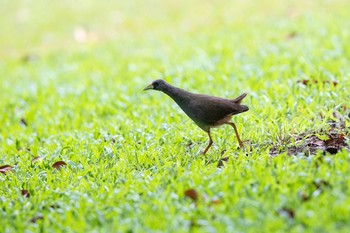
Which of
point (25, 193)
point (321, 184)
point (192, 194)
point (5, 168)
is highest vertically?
point (321, 184)

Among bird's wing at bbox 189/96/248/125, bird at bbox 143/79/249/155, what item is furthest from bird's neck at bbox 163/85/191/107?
bird's wing at bbox 189/96/248/125

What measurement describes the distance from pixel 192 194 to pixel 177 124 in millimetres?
2455

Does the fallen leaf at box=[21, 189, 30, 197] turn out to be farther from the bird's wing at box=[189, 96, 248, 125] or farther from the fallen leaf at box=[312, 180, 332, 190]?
the fallen leaf at box=[312, 180, 332, 190]

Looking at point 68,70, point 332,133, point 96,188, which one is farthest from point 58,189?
point 68,70

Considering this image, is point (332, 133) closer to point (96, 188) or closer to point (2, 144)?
point (96, 188)

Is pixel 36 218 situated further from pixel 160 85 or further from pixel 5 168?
pixel 160 85

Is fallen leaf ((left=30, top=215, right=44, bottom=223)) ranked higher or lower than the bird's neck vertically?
lower

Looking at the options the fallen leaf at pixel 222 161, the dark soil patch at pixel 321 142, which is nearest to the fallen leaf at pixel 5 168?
the fallen leaf at pixel 222 161

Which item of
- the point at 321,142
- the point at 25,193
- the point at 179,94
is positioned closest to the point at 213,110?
the point at 179,94

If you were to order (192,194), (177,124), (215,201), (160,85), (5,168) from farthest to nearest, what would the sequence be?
1. (177,124)
2. (5,168)
3. (160,85)
4. (192,194)
5. (215,201)

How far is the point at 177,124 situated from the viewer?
6.29m

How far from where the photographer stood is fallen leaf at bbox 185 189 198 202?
152 inches

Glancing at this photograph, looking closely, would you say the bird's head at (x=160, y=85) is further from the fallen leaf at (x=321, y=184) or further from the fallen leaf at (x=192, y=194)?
the fallen leaf at (x=321, y=184)

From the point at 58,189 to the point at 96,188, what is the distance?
29 cm
